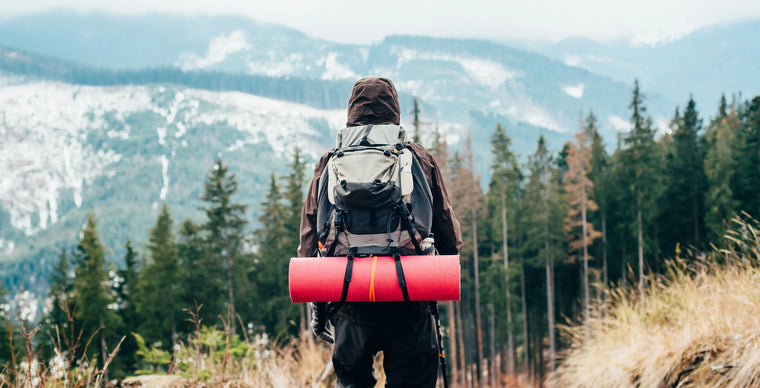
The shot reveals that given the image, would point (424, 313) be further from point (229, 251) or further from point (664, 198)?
point (664, 198)

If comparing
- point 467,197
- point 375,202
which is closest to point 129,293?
point 467,197

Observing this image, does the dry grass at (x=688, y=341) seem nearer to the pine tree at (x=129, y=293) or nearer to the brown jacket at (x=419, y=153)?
the brown jacket at (x=419, y=153)

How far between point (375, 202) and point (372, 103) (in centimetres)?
69

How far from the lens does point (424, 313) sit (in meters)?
3.22

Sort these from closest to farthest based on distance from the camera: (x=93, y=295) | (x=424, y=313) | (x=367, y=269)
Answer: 1. (x=367, y=269)
2. (x=424, y=313)
3. (x=93, y=295)

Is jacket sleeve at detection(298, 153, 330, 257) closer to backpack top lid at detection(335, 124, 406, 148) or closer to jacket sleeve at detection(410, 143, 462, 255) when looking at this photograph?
backpack top lid at detection(335, 124, 406, 148)

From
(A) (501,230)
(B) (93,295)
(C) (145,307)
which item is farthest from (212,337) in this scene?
(A) (501,230)

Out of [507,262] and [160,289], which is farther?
[507,262]

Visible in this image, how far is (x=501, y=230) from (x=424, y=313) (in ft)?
130

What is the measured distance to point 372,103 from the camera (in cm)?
346

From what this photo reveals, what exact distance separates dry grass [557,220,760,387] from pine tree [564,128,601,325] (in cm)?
3210

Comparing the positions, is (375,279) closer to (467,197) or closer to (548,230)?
(467,197)

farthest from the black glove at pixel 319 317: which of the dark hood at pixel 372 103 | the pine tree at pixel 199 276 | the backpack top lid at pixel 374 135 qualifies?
the pine tree at pixel 199 276

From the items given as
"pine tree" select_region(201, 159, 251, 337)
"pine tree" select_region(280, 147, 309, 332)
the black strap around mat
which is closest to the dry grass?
the black strap around mat
